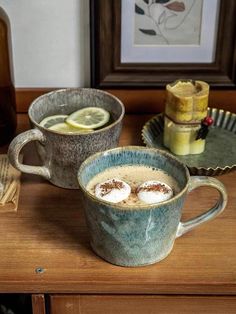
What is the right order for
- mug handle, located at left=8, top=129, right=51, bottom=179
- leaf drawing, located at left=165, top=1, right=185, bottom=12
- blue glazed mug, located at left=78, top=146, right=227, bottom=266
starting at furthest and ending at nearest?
leaf drawing, located at left=165, top=1, right=185, bottom=12
mug handle, located at left=8, top=129, right=51, bottom=179
blue glazed mug, located at left=78, top=146, right=227, bottom=266

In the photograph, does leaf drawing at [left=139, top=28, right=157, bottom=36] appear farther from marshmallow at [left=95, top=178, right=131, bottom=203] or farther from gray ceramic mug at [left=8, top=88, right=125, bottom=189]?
marshmallow at [left=95, top=178, right=131, bottom=203]

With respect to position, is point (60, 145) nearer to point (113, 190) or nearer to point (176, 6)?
point (113, 190)

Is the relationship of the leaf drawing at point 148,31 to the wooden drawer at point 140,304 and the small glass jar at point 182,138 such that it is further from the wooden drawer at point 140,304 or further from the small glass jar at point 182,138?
the wooden drawer at point 140,304

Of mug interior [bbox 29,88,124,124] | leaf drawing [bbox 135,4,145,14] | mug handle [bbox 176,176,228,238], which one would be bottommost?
mug handle [bbox 176,176,228,238]

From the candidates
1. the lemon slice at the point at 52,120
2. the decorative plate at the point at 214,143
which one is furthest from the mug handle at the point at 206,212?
the lemon slice at the point at 52,120

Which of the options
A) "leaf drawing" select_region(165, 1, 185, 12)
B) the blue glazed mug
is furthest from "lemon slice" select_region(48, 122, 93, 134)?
"leaf drawing" select_region(165, 1, 185, 12)

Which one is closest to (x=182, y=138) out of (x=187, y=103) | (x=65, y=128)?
(x=187, y=103)

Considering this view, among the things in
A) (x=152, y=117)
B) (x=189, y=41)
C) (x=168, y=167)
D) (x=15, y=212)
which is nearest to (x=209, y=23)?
(x=189, y=41)
